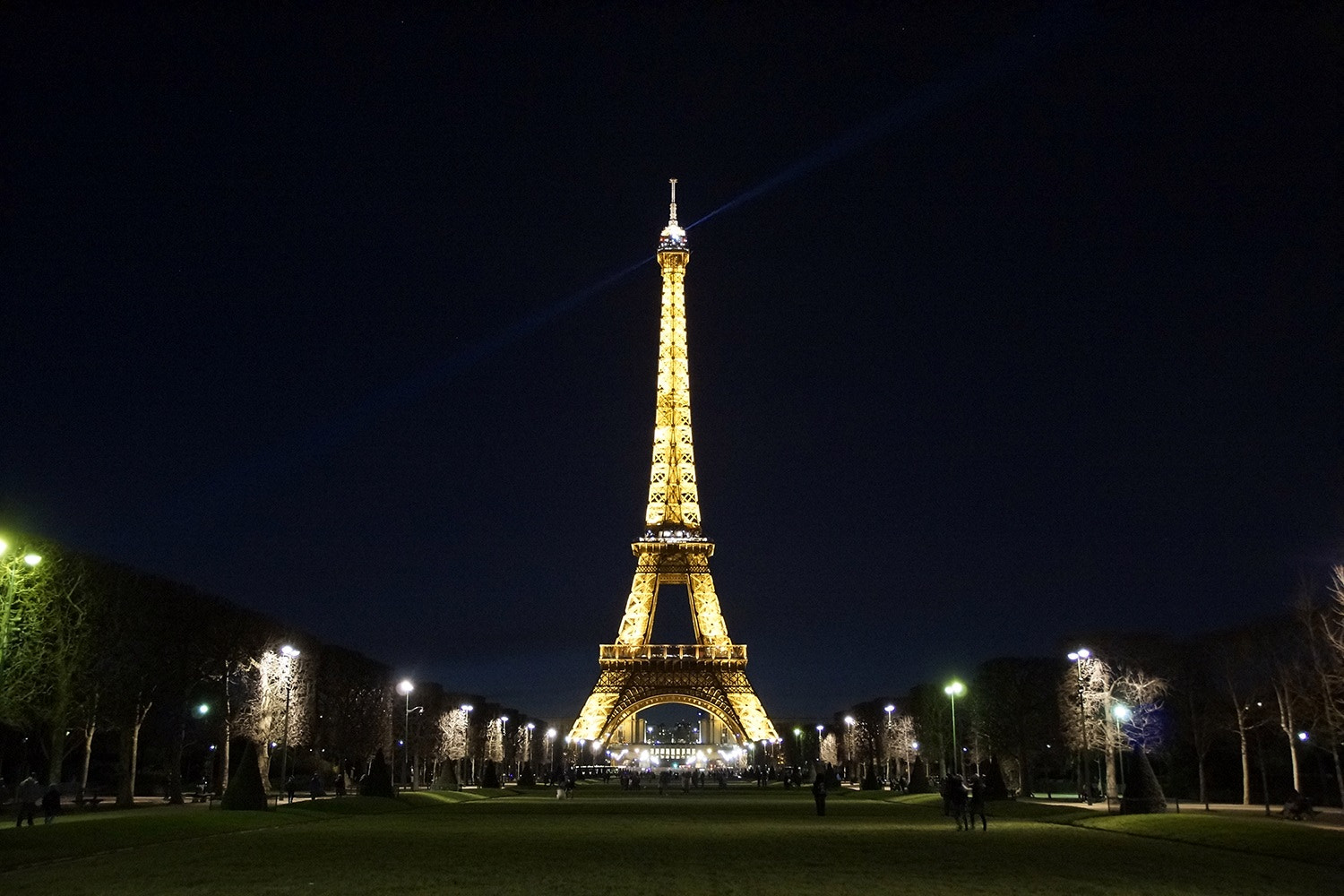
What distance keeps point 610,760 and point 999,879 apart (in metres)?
134

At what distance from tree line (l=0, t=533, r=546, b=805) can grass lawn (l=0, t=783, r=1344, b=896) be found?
8.46 meters

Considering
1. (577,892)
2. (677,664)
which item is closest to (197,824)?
(577,892)

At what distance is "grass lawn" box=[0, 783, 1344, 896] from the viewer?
2138 cm

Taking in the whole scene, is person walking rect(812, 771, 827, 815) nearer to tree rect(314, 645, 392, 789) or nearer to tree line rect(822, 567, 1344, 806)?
tree line rect(822, 567, 1344, 806)

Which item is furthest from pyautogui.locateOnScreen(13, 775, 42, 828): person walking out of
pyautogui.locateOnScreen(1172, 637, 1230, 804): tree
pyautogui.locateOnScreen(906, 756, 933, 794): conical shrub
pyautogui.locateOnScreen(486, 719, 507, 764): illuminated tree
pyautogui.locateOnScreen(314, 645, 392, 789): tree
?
Answer: pyautogui.locateOnScreen(486, 719, 507, 764): illuminated tree

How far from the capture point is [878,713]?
114m

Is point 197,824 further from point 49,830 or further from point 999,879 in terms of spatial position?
point 999,879

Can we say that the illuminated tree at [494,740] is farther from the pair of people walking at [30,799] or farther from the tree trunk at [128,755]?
the pair of people walking at [30,799]

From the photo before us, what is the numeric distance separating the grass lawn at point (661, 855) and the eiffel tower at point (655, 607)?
175 feet

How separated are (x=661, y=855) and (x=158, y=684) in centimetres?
3399

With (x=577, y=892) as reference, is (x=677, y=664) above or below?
above

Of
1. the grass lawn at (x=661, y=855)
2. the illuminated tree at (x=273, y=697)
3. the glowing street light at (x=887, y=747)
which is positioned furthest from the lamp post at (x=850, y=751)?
the grass lawn at (x=661, y=855)

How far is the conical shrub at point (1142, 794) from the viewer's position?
41.3m

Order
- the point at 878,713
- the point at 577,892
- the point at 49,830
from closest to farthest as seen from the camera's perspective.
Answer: the point at 577,892, the point at 49,830, the point at 878,713
